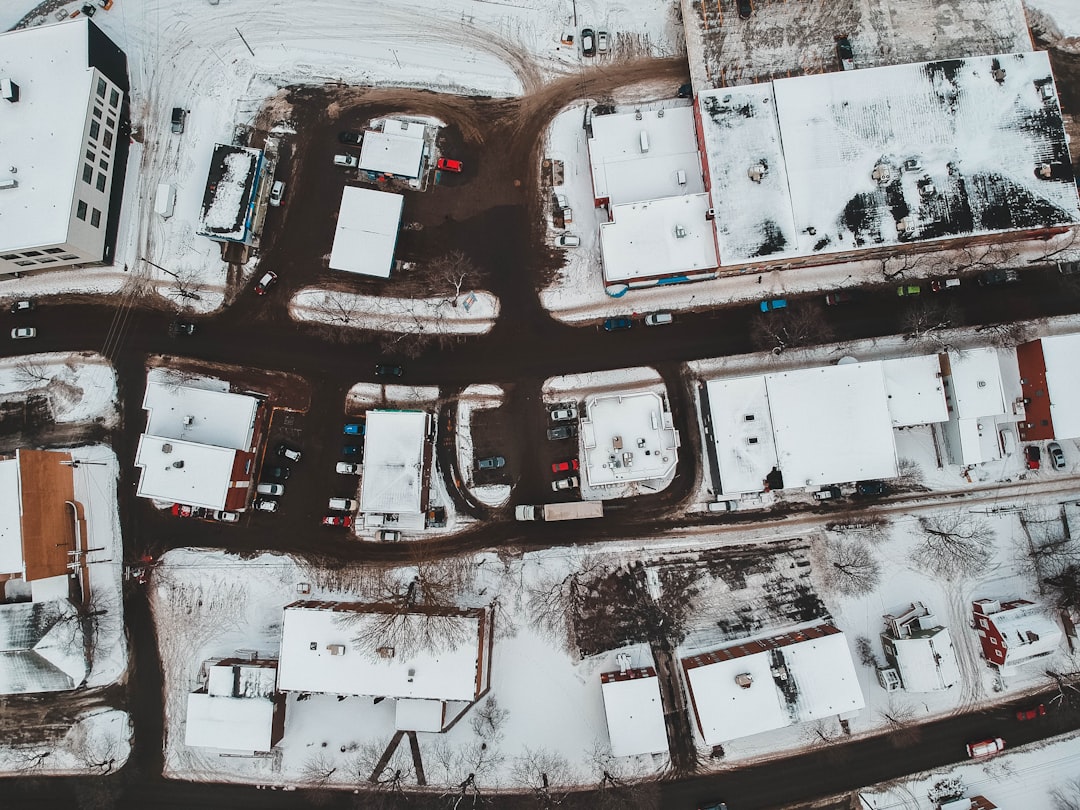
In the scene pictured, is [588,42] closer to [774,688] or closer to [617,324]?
[617,324]

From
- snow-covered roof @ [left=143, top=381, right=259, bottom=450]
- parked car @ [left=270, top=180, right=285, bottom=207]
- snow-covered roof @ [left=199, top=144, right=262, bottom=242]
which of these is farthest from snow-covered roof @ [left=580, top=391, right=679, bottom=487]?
Result: snow-covered roof @ [left=199, top=144, right=262, bottom=242]

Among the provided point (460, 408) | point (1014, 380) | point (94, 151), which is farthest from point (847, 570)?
point (94, 151)

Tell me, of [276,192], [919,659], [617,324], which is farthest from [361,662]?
[919,659]

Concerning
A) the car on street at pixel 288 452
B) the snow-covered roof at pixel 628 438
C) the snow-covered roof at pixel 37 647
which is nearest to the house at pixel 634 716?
the snow-covered roof at pixel 628 438

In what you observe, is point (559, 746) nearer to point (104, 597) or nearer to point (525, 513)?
point (525, 513)

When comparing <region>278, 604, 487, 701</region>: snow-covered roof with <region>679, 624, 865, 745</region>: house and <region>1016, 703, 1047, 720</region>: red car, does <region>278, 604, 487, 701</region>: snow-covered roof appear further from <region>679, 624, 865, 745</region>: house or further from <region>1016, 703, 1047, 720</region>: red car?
<region>1016, 703, 1047, 720</region>: red car

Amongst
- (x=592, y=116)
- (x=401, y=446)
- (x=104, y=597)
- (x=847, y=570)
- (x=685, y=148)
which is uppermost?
(x=592, y=116)
